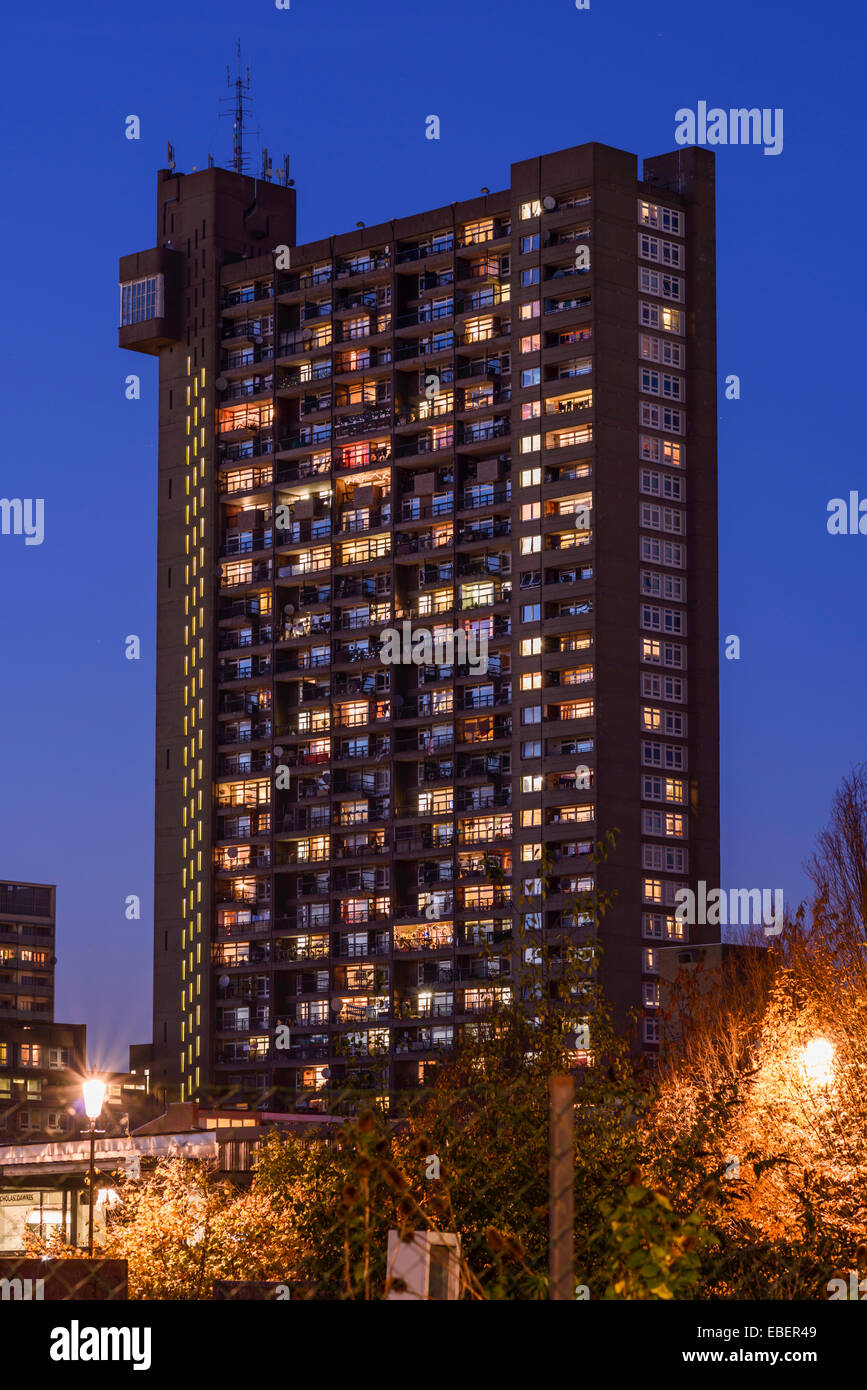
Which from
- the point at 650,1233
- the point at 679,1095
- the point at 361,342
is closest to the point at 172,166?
the point at 361,342

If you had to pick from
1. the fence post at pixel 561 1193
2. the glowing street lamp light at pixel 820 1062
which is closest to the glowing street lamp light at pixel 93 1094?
the glowing street lamp light at pixel 820 1062

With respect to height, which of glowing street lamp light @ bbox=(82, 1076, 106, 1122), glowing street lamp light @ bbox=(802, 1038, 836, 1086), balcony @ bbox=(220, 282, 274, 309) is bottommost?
glowing street lamp light @ bbox=(82, 1076, 106, 1122)

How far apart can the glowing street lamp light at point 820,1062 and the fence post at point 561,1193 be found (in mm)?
27901

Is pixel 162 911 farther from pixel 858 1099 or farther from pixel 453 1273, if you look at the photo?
pixel 453 1273

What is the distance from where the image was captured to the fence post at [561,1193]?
7074 mm

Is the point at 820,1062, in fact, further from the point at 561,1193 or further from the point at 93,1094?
the point at 561,1193

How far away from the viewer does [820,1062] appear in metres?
34.9

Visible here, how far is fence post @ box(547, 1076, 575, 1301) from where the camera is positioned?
279 inches

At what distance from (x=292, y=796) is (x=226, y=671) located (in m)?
13.7

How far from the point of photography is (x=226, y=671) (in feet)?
594

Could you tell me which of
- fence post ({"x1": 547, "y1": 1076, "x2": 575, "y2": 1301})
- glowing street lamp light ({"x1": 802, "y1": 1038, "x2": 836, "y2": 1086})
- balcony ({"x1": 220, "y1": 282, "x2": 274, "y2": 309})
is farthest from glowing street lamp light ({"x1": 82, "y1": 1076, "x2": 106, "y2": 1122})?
balcony ({"x1": 220, "y1": 282, "x2": 274, "y2": 309})

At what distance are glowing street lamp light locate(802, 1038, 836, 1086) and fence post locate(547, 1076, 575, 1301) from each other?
2790 centimetres

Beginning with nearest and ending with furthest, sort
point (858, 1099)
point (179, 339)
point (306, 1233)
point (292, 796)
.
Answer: point (306, 1233), point (858, 1099), point (292, 796), point (179, 339)

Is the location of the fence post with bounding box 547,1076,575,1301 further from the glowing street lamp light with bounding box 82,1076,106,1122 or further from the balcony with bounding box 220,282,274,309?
the balcony with bounding box 220,282,274,309
